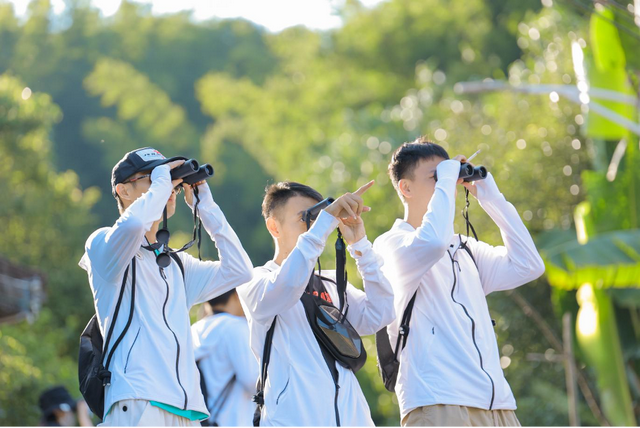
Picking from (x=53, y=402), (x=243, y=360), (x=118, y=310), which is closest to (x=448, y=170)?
(x=118, y=310)

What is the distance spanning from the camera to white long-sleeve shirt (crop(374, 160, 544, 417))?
4621 millimetres

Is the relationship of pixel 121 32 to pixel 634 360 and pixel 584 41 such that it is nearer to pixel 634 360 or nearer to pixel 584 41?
pixel 584 41

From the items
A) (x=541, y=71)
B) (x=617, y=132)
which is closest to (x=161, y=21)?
(x=541, y=71)

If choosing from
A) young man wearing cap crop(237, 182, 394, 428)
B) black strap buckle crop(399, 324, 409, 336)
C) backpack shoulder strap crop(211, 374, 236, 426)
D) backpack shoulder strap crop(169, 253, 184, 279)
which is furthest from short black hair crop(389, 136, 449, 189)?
backpack shoulder strap crop(211, 374, 236, 426)

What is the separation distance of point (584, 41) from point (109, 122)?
2269 cm

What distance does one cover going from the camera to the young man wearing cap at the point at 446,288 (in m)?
4.60

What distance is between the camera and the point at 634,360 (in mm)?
14328

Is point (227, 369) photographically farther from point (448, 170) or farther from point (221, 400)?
point (448, 170)

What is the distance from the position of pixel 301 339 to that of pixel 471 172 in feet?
4.24

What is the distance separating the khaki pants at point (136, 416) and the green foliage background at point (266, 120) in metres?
11.0

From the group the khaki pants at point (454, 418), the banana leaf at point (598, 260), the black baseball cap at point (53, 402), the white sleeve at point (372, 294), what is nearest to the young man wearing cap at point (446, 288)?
the khaki pants at point (454, 418)

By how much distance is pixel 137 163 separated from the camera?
4688mm

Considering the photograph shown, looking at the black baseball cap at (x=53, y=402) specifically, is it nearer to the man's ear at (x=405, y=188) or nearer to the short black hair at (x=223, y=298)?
the short black hair at (x=223, y=298)

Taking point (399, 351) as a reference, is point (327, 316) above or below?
above
